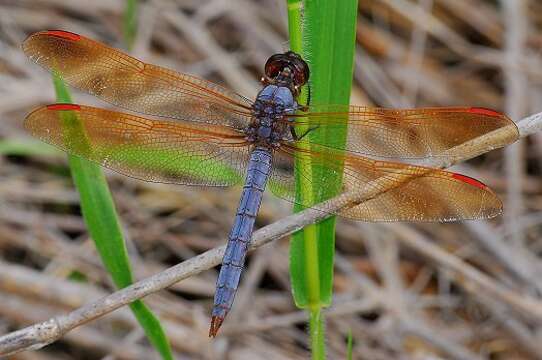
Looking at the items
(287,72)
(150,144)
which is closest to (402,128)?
(287,72)

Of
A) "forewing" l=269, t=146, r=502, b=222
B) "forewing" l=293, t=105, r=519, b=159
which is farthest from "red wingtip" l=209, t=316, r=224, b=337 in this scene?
"forewing" l=293, t=105, r=519, b=159

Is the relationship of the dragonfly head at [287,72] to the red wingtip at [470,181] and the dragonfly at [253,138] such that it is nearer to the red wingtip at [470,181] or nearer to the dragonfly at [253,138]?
the dragonfly at [253,138]

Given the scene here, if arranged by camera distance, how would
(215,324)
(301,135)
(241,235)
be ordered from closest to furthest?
1. (215,324)
2. (241,235)
3. (301,135)

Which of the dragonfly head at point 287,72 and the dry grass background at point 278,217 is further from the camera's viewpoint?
the dry grass background at point 278,217

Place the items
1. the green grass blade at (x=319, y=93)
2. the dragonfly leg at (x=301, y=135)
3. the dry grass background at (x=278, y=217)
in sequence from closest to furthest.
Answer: the green grass blade at (x=319, y=93) → the dragonfly leg at (x=301, y=135) → the dry grass background at (x=278, y=217)

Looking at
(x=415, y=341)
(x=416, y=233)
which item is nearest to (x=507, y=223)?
(x=416, y=233)

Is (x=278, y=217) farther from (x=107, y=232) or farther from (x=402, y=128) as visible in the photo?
(x=107, y=232)

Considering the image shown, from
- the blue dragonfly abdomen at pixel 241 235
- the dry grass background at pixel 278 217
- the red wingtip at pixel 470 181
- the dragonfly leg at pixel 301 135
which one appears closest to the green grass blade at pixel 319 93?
the dragonfly leg at pixel 301 135

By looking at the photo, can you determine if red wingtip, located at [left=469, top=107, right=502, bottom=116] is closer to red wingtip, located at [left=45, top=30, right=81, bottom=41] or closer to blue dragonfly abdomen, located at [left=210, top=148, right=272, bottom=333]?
blue dragonfly abdomen, located at [left=210, top=148, right=272, bottom=333]
